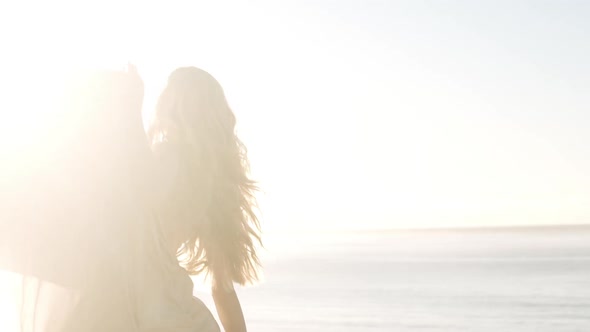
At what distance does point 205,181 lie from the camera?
300 cm

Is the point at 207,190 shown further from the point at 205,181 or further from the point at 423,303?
the point at 423,303

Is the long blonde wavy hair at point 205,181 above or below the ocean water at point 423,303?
above

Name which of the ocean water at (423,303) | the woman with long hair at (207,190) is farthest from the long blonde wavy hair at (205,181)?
the ocean water at (423,303)

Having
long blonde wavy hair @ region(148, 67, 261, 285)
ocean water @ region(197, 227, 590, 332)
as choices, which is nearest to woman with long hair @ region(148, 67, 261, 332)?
long blonde wavy hair @ region(148, 67, 261, 285)

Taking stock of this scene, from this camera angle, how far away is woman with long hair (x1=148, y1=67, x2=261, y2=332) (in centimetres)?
295

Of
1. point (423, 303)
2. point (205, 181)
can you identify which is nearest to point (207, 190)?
point (205, 181)

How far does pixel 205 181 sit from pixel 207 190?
0.03 m

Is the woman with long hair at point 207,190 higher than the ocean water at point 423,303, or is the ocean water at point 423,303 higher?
the woman with long hair at point 207,190

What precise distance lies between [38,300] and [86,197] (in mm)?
250

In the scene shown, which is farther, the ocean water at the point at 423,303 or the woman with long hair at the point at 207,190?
the ocean water at the point at 423,303

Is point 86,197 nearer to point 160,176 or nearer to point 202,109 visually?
point 160,176

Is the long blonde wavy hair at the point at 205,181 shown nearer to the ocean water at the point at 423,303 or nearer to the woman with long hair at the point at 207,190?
the woman with long hair at the point at 207,190

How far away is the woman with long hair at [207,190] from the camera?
9.68ft

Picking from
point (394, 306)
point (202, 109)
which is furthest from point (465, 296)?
point (202, 109)
